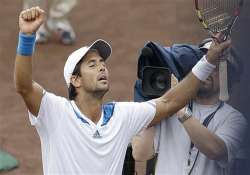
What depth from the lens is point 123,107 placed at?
150 inches

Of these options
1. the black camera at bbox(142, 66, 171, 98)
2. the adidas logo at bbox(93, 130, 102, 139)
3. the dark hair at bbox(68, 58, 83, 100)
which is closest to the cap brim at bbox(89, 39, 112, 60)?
the dark hair at bbox(68, 58, 83, 100)

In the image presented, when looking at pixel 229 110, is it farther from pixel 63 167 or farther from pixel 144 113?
pixel 63 167

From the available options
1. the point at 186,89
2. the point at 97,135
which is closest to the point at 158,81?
the point at 186,89

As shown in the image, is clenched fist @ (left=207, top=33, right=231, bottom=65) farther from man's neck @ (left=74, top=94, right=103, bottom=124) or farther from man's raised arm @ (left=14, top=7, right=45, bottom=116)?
man's raised arm @ (left=14, top=7, right=45, bottom=116)

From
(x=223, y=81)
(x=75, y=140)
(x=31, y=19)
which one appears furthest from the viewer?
(x=223, y=81)

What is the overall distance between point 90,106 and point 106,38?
21.8ft

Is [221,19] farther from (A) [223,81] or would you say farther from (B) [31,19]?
(B) [31,19]

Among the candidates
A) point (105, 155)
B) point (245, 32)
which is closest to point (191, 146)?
point (105, 155)

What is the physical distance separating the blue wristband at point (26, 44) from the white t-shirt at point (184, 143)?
2.44ft

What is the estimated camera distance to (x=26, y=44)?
356 cm

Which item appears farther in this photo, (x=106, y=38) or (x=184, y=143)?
(x=106, y=38)

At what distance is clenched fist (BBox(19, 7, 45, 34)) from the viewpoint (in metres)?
3.52

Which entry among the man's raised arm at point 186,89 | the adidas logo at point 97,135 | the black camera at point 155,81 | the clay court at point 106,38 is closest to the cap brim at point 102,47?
the black camera at point 155,81

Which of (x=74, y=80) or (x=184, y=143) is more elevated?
(x=74, y=80)
